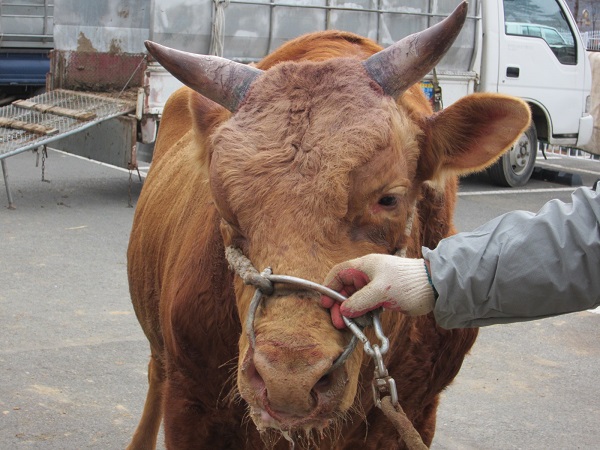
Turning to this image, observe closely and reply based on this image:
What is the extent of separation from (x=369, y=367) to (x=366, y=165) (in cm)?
79

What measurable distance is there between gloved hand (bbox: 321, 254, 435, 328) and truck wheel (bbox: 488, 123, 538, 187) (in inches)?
420

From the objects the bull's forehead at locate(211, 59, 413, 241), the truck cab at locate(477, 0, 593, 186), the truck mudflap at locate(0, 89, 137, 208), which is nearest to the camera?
the bull's forehead at locate(211, 59, 413, 241)

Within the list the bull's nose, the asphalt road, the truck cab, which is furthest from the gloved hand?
the truck cab

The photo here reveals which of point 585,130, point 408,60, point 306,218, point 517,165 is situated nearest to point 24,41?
point 517,165

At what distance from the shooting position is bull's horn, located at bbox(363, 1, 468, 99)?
2936mm

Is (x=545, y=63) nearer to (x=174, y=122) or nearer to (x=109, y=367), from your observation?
(x=174, y=122)

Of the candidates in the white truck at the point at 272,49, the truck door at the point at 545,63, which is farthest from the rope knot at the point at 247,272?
the truck door at the point at 545,63

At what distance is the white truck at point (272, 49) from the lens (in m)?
10.5

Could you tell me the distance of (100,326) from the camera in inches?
252

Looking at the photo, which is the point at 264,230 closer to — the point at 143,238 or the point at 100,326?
the point at 143,238

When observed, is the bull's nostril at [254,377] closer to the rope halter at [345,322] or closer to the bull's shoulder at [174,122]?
the rope halter at [345,322]

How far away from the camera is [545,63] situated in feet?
42.9

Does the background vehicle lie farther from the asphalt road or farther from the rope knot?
the rope knot

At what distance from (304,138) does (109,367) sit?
3.37 metres
